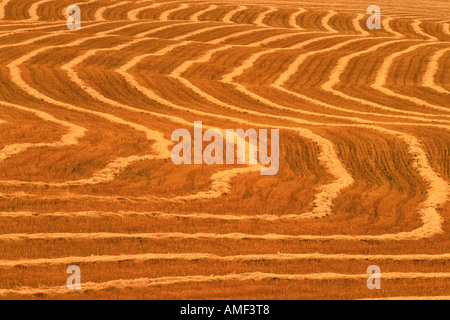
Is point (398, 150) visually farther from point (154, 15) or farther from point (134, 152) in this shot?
point (154, 15)

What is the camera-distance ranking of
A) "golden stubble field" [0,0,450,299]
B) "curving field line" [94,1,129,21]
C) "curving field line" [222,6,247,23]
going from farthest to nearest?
"curving field line" [222,6,247,23] → "curving field line" [94,1,129,21] → "golden stubble field" [0,0,450,299]

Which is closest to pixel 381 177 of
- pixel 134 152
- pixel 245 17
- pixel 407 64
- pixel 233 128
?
pixel 233 128

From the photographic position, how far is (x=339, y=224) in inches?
484

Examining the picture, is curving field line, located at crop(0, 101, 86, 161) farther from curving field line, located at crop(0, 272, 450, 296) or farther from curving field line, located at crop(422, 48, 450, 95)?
curving field line, located at crop(422, 48, 450, 95)

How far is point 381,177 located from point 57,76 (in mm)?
13815

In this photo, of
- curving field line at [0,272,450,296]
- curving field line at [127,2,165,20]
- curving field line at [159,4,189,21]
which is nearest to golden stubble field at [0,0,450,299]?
curving field line at [0,272,450,296]

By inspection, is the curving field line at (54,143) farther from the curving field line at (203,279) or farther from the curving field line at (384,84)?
the curving field line at (384,84)

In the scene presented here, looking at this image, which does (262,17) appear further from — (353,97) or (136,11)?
(353,97)

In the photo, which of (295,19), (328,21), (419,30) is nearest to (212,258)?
(295,19)

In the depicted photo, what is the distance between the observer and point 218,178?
13969mm

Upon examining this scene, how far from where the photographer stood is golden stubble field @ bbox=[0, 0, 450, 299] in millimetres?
10109

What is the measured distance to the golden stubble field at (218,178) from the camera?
33.2 ft

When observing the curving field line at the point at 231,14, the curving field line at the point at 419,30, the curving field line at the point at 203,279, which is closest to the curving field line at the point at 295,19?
the curving field line at the point at 231,14

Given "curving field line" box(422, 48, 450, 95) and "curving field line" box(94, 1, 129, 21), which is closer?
"curving field line" box(422, 48, 450, 95)
